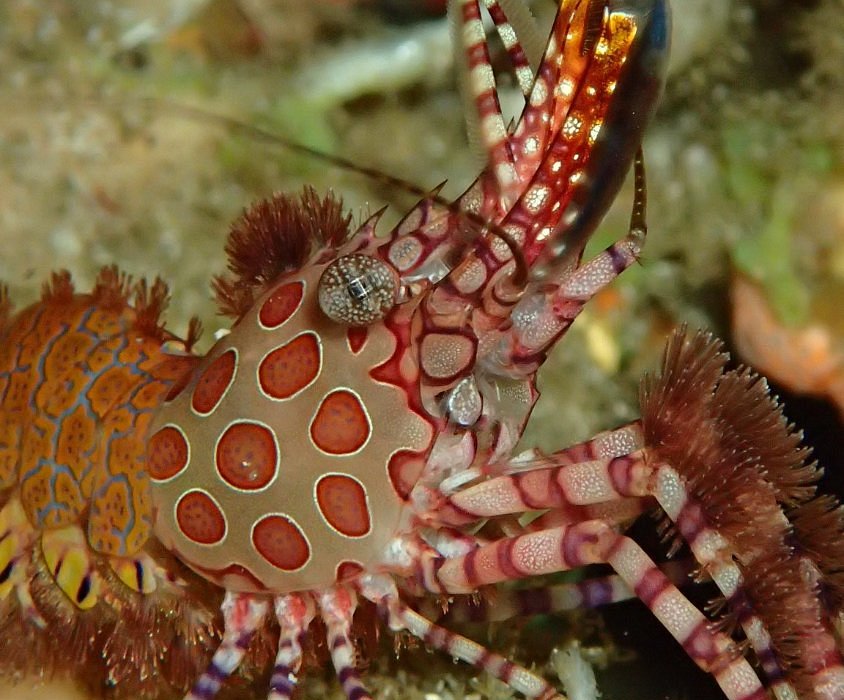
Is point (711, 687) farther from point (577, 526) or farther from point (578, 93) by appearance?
point (578, 93)

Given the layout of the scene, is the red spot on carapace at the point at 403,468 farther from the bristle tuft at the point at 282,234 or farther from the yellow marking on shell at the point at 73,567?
the yellow marking on shell at the point at 73,567

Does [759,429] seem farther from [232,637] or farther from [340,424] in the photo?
[232,637]

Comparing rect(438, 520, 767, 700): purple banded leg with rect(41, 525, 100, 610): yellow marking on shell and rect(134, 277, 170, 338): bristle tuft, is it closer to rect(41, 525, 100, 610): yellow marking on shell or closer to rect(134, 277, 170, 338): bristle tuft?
rect(41, 525, 100, 610): yellow marking on shell

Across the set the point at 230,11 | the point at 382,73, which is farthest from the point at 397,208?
the point at 230,11

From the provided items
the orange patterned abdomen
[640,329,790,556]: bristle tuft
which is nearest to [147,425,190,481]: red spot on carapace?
the orange patterned abdomen

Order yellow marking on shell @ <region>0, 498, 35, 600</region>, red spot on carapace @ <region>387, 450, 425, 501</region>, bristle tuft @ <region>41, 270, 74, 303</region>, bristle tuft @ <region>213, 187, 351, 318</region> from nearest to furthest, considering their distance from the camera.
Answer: red spot on carapace @ <region>387, 450, 425, 501</region> → bristle tuft @ <region>213, 187, 351, 318</region> → yellow marking on shell @ <region>0, 498, 35, 600</region> → bristle tuft @ <region>41, 270, 74, 303</region>

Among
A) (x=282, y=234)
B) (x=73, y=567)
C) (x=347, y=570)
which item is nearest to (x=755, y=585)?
(x=347, y=570)

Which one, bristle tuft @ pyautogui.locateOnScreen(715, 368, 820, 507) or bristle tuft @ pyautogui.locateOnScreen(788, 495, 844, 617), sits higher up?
bristle tuft @ pyautogui.locateOnScreen(715, 368, 820, 507)
